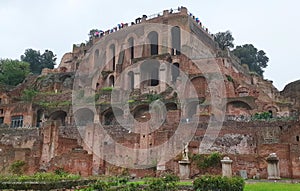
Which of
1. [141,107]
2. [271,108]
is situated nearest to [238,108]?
[271,108]

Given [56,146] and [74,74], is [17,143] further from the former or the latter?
[74,74]

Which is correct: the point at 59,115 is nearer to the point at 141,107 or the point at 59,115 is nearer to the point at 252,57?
the point at 141,107

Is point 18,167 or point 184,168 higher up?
point 18,167

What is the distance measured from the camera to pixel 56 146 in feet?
115

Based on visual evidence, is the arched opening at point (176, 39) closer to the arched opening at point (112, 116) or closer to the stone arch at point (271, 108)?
the arched opening at point (112, 116)

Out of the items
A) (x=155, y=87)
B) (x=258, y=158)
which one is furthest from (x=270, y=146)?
(x=155, y=87)

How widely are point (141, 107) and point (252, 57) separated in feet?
139

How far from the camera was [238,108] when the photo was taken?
39.9 metres

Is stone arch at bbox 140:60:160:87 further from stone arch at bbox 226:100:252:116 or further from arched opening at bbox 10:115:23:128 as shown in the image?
arched opening at bbox 10:115:23:128

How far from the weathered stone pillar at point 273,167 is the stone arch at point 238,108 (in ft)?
51.8

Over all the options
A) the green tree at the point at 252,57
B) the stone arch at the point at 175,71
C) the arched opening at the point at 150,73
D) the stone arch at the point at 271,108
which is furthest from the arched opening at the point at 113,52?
the stone arch at the point at 271,108

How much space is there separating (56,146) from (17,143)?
375 inches

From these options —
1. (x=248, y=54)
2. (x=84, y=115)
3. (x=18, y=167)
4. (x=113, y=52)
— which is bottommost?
(x=18, y=167)

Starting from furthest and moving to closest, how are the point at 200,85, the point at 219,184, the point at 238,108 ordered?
the point at 200,85 < the point at 238,108 < the point at 219,184
